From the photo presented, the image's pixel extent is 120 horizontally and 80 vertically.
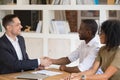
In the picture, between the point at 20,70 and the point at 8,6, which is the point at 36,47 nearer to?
the point at 8,6

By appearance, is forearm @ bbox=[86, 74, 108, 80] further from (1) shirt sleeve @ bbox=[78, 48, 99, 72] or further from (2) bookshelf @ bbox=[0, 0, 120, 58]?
(2) bookshelf @ bbox=[0, 0, 120, 58]

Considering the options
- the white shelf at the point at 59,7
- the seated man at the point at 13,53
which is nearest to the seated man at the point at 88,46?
the seated man at the point at 13,53

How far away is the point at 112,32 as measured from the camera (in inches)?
102

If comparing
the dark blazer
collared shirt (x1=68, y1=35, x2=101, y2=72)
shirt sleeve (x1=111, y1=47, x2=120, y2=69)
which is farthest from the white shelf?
shirt sleeve (x1=111, y1=47, x2=120, y2=69)

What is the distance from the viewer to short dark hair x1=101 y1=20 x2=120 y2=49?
2592mm

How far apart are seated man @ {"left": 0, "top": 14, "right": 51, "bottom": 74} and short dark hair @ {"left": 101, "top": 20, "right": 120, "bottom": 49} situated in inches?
33.1

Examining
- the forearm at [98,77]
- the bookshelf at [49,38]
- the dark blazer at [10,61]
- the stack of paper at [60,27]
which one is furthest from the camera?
the stack of paper at [60,27]

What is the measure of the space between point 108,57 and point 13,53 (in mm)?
1013

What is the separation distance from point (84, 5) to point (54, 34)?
0.69 meters

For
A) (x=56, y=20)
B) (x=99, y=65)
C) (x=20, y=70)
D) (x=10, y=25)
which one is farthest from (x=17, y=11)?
(x=99, y=65)

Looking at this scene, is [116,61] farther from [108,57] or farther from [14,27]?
[14,27]

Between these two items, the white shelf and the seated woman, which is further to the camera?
the white shelf

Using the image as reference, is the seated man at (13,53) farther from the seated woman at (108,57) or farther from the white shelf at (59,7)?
the white shelf at (59,7)

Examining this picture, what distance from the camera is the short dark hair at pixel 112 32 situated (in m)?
2.59
